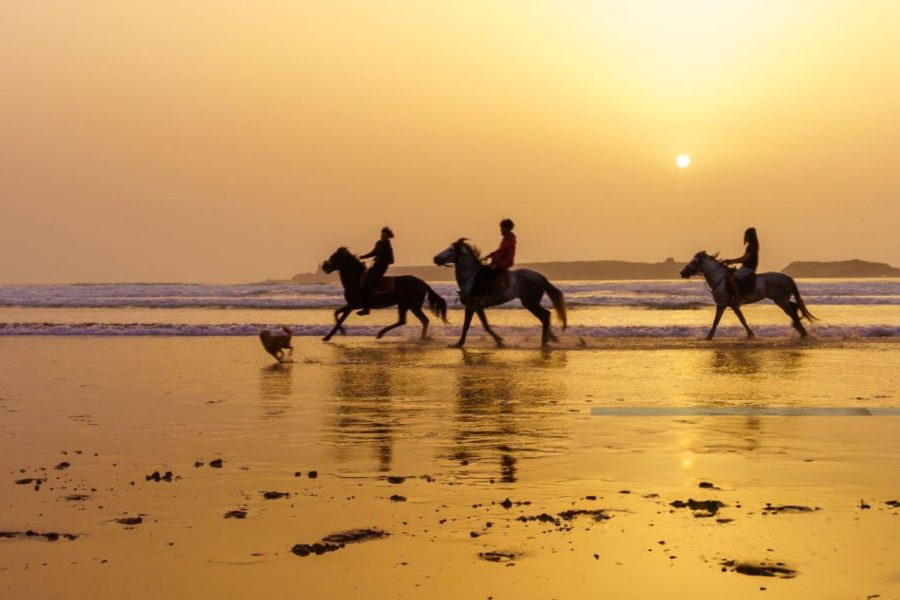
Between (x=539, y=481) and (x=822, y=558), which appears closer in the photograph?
(x=822, y=558)

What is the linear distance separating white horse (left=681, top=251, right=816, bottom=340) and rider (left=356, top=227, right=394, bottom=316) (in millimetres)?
5894

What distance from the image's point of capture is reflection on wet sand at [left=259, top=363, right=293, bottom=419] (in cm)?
1244

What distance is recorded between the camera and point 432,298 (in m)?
24.5

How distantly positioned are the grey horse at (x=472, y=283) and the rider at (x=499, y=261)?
110 mm

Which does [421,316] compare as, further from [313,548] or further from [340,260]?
[313,548]

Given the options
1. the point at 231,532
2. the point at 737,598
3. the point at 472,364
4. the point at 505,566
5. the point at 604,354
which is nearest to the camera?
the point at 737,598

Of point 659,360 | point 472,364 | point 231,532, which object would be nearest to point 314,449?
point 231,532

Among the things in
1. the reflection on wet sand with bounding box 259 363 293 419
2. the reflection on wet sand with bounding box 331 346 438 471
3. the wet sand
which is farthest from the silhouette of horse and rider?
the wet sand

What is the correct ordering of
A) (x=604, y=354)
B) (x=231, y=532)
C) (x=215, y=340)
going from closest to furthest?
(x=231, y=532)
(x=604, y=354)
(x=215, y=340)

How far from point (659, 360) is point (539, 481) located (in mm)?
12080

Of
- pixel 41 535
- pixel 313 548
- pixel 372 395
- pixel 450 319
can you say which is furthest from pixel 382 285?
pixel 313 548

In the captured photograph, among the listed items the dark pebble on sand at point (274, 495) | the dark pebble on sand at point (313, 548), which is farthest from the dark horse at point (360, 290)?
the dark pebble on sand at point (313, 548)

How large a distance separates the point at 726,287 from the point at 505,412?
13.2 m

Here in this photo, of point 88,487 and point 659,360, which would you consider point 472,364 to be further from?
point 88,487
